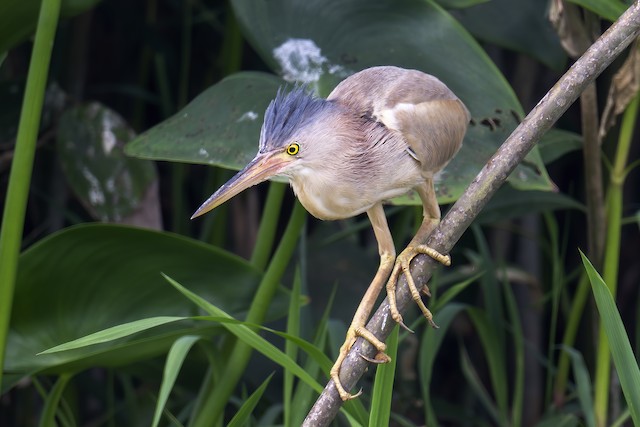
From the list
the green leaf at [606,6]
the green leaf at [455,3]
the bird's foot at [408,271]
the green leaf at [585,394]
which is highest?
the green leaf at [455,3]

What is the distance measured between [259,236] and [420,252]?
A: 0.44m

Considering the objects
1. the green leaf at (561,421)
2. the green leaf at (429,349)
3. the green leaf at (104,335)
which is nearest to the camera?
the green leaf at (104,335)

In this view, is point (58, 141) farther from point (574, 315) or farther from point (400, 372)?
point (574, 315)

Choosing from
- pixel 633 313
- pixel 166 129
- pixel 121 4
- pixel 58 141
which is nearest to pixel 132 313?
pixel 166 129

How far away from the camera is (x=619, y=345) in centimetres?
101

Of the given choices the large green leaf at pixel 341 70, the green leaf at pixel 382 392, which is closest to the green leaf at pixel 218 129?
the large green leaf at pixel 341 70

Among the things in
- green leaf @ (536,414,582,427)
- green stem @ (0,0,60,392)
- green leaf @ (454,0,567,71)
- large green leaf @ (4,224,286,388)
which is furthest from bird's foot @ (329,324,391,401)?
green leaf @ (454,0,567,71)

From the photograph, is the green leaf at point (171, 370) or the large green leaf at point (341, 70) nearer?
the green leaf at point (171, 370)

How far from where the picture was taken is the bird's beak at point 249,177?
100cm

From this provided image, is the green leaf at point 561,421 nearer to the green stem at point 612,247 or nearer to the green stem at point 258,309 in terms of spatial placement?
the green stem at point 612,247

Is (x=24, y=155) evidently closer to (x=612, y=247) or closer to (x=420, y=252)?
(x=420, y=252)

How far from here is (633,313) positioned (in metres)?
2.29

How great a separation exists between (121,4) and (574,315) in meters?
1.29

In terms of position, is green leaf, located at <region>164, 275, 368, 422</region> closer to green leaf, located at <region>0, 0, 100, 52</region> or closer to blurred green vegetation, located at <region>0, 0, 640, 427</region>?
blurred green vegetation, located at <region>0, 0, 640, 427</region>
